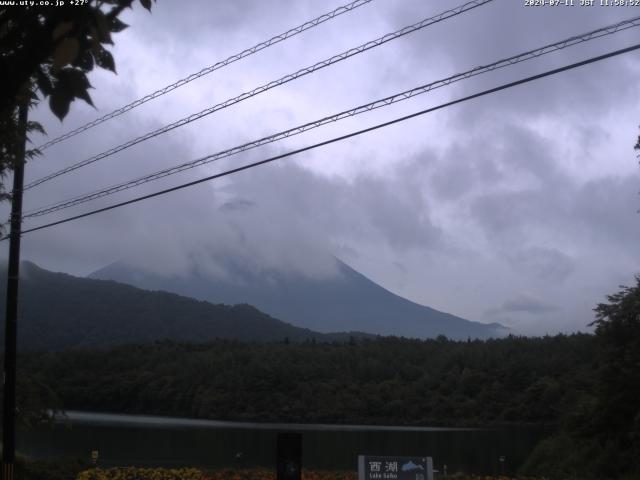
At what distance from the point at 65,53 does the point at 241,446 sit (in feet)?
112

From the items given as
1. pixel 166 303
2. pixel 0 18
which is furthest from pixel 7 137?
pixel 166 303

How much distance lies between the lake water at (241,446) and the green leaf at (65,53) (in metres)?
20.7

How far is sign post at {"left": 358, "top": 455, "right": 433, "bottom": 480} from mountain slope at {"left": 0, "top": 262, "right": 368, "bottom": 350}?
9138 centimetres

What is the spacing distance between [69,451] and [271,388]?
38.4 metres

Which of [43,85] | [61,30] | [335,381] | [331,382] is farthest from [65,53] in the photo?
[335,381]

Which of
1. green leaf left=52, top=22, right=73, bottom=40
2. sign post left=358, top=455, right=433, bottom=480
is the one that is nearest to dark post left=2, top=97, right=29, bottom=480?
sign post left=358, top=455, right=433, bottom=480

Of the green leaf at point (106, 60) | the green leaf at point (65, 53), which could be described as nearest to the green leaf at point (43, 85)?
the green leaf at point (106, 60)

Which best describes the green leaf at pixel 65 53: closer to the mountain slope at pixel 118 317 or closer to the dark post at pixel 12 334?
the dark post at pixel 12 334

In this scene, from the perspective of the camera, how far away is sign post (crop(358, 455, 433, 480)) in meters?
14.2

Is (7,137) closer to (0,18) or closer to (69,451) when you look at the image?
(0,18)

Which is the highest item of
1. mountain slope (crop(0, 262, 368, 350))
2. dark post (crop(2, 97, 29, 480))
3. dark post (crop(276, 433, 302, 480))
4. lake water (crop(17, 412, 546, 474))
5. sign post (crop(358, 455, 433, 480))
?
mountain slope (crop(0, 262, 368, 350))

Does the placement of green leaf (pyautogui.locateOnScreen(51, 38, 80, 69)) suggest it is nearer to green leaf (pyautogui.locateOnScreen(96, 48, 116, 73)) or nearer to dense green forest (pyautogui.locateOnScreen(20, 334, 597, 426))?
green leaf (pyautogui.locateOnScreen(96, 48, 116, 73))

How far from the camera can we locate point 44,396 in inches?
844

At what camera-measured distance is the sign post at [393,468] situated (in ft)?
46.5
